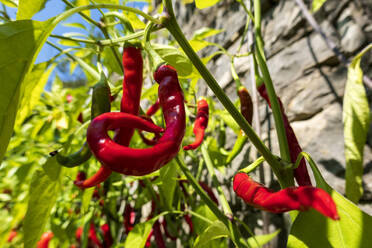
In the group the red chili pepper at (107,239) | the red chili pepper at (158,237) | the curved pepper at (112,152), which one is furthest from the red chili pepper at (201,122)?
the red chili pepper at (107,239)

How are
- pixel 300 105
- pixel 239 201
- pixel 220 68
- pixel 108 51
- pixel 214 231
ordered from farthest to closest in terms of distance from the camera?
pixel 220 68 < pixel 239 201 < pixel 300 105 < pixel 108 51 < pixel 214 231

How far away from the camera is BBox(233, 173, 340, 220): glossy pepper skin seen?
0.27 metres

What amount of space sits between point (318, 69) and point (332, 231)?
1011 mm

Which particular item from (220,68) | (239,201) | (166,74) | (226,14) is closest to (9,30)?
(166,74)

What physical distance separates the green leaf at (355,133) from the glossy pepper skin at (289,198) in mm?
420

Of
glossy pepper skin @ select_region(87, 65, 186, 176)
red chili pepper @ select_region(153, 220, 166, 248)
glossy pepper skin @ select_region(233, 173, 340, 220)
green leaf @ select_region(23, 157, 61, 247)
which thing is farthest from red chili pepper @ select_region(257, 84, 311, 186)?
red chili pepper @ select_region(153, 220, 166, 248)

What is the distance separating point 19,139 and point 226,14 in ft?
6.08

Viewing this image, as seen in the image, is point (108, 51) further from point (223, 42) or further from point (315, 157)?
point (223, 42)

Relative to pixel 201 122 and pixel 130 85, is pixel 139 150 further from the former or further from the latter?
pixel 201 122

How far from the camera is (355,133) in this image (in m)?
0.65

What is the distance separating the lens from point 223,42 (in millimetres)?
1984

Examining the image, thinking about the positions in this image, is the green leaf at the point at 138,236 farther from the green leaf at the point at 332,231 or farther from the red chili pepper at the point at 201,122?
the green leaf at the point at 332,231

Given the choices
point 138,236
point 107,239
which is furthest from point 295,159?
point 107,239

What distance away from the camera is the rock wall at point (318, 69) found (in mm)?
1008
